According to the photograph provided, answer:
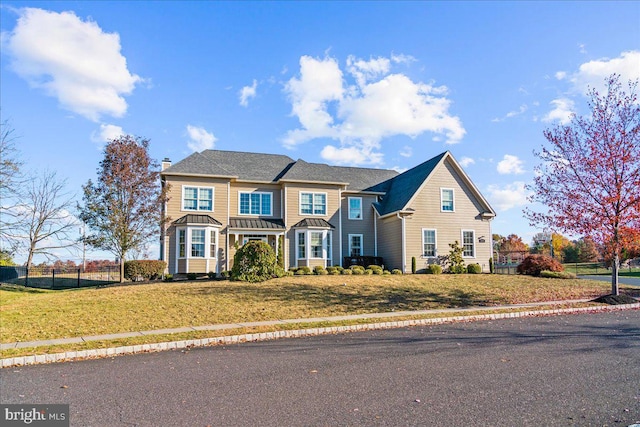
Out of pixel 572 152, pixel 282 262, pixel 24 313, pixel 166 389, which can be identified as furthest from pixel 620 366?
pixel 282 262

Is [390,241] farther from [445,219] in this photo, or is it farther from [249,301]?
[249,301]

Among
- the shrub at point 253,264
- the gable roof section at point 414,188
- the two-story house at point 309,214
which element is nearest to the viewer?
the shrub at point 253,264

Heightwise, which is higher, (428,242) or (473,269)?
(428,242)

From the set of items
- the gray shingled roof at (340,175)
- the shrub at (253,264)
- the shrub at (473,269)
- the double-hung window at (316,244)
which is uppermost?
the gray shingled roof at (340,175)

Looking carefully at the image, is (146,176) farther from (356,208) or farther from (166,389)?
(166,389)

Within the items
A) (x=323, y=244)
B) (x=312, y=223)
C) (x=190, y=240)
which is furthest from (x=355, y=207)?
(x=190, y=240)

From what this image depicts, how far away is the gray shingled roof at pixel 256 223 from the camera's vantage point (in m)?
25.8

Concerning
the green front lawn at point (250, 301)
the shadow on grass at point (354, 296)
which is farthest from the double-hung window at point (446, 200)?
the shadow on grass at point (354, 296)

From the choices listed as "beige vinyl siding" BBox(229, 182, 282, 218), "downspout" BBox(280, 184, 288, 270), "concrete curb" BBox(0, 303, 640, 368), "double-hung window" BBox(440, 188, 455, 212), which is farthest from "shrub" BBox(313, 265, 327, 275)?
"concrete curb" BBox(0, 303, 640, 368)

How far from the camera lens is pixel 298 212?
2728 cm

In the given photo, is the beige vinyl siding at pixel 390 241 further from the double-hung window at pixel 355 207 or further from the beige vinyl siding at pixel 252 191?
the beige vinyl siding at pixel 252 191

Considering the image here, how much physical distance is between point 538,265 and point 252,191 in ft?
58.4

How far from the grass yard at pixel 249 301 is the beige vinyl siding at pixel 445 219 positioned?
4.94 meters

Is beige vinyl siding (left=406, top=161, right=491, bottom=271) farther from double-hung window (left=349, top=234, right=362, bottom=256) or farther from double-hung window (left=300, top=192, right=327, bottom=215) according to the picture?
double-hung window (left=300, top=192, right=327, bottom=215)
